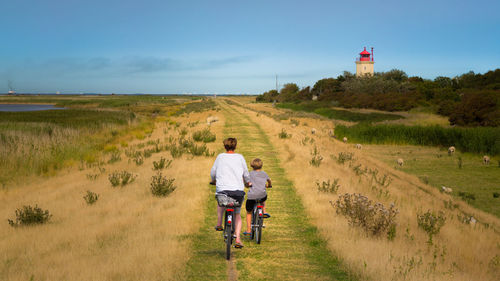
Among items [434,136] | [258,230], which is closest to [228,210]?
[258,230]

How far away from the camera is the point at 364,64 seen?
311ft

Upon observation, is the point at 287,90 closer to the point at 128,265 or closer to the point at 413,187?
the point at 413,187

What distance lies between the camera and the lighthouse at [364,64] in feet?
309

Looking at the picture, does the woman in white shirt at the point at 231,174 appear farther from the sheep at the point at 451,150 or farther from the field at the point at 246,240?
the sheep at the point at 451,150

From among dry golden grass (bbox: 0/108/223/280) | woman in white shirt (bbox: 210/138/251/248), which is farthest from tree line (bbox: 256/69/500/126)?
woman in white shirt (bbox: 210/138/251/248)

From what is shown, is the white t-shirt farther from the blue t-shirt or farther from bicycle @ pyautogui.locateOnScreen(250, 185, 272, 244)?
bicycle @ pyautogui.locateOnScreen(250, 185, 272, 244)

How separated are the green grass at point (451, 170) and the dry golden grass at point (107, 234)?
11067 mm

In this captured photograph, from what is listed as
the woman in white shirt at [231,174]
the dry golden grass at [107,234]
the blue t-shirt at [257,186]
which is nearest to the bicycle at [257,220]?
the blue t-shirt at [257,186]

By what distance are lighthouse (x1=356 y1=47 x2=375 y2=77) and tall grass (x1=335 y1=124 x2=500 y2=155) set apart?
65.6 meters

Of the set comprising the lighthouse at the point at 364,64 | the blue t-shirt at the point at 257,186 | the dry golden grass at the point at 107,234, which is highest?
the lighthouse at the point at 364,64

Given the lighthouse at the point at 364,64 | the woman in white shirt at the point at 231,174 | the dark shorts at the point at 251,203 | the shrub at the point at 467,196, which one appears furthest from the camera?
the lighthouse at the point at 364,64

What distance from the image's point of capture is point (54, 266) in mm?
6082

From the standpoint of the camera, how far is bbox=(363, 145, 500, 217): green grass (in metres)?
15.1

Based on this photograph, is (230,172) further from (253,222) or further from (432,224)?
(432,224)
